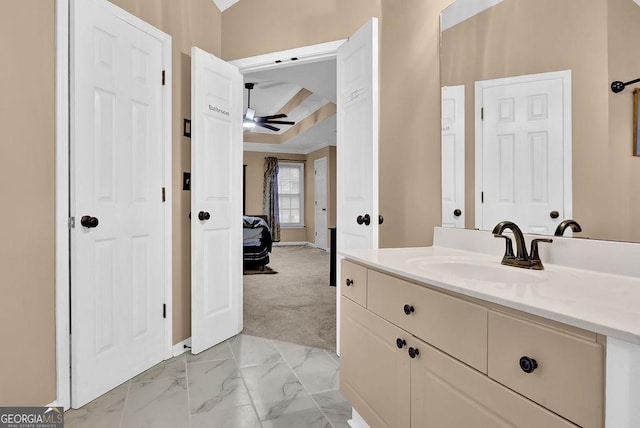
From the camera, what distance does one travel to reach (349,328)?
5.27 ft

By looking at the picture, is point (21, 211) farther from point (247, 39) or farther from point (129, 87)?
point (247, 39)

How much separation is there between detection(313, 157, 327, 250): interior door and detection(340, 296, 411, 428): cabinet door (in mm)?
7033

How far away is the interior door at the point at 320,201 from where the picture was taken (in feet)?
28.8

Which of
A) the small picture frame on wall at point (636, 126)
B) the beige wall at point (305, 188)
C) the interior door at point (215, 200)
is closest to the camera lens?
the small picture frame on wall at point (636, 126)

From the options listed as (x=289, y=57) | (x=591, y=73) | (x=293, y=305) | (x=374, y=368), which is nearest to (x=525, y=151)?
(x=591, y=73)

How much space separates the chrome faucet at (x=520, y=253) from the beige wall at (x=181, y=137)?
2.08 metres

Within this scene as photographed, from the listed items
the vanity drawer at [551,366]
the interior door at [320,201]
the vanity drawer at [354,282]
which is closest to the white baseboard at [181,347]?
the vanity drawer at [354,282]

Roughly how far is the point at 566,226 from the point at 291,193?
8.72m

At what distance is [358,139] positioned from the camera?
2.31m

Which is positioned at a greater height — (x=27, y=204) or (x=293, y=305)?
(x=27, y=204)

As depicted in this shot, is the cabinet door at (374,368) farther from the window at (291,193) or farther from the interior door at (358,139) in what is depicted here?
the window at (291,193)

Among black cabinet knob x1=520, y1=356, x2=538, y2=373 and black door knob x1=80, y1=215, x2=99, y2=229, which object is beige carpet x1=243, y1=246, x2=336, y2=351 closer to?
black door knob x1=80, y1=215, x2=99, y2=229

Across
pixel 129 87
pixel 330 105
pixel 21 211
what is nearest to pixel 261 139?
pixel 330 105

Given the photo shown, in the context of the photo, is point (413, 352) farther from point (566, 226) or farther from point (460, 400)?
point (566, 226)
